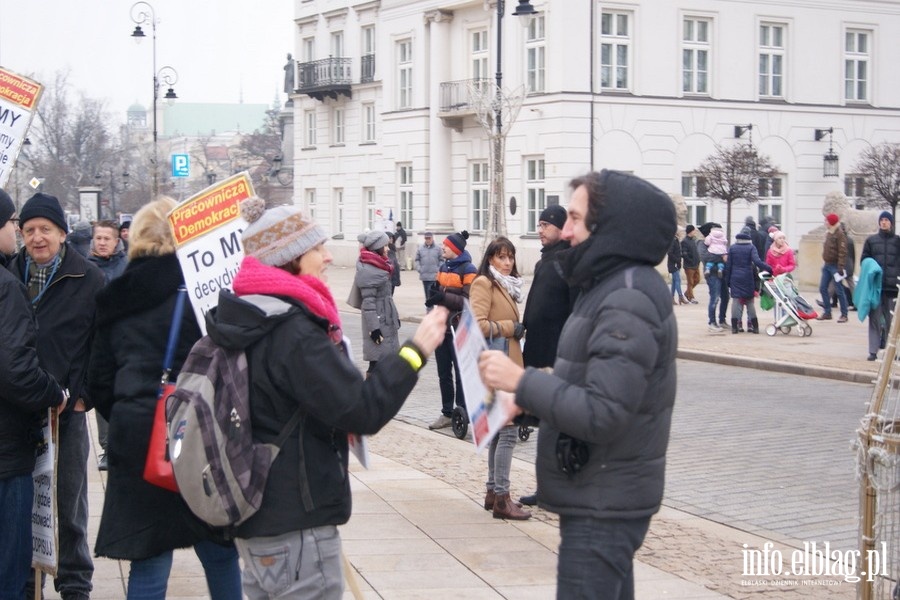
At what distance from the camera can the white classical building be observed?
1494 inches

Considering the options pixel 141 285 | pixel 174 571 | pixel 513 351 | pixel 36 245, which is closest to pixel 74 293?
pixel 36 245

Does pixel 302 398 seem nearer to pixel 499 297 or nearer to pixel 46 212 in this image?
pixel 46 212

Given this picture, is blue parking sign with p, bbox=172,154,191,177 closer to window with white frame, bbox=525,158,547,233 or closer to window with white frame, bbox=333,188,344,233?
window with white frame, bbox=525,158,547,233

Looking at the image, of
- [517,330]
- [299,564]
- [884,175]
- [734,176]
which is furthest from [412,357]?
[884,175]

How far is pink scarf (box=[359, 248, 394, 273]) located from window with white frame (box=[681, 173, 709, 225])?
87.6ft

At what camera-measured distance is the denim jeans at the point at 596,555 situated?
→ 146 inches

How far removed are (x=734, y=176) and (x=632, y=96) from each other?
15.1ft

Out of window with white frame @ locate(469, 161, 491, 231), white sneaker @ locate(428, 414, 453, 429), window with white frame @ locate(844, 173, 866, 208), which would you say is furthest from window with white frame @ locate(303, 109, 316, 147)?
white sneaker @ locate(428, 414, 453, 429)

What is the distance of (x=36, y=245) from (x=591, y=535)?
123 inches

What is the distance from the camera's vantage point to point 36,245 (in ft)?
18.5

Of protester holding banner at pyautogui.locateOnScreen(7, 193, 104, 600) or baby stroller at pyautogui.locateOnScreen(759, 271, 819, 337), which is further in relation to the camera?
baby stroller at pyautogui.locateOnScreen(759, 271, 819, 337)

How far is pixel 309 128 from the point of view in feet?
177

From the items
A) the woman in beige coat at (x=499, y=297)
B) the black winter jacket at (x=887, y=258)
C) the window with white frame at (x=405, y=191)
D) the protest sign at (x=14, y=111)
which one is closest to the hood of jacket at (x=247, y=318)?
the protest sign at (x=14, y=111)

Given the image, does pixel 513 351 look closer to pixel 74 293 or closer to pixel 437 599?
pixel 437 599
